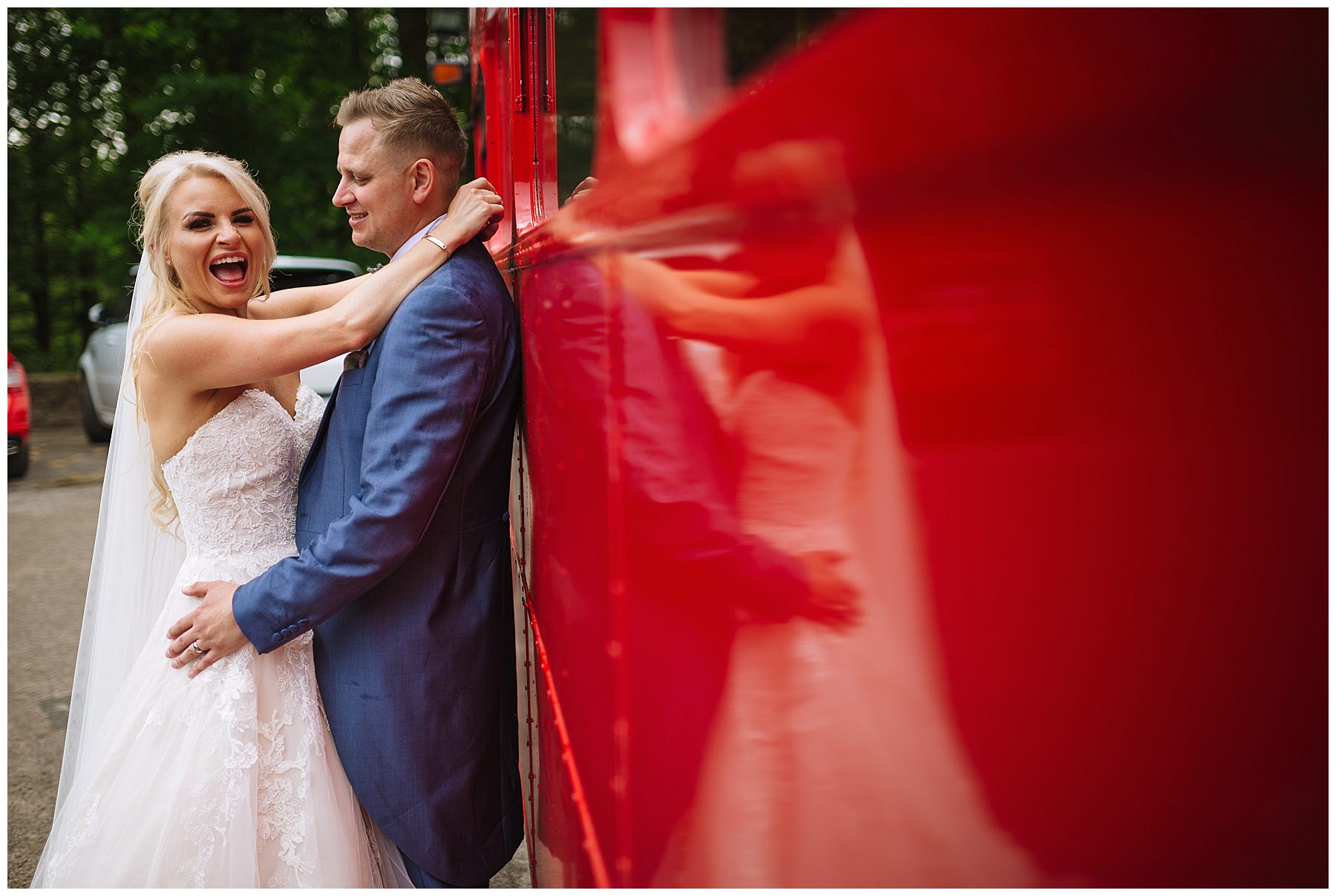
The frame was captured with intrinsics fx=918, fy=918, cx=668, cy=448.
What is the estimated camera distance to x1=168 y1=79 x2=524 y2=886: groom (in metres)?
1.48

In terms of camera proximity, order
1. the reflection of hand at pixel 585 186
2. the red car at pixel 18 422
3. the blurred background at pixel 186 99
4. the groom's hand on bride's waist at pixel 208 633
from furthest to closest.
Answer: the blurred background at pixel 186 99 < the red car at pixel 18 422 < the groom's hand on bride's waist at pixel 208 633 < the reflection of hand at pixel 585 186

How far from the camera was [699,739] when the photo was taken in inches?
27.5

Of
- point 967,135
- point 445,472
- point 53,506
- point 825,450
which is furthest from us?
point 53,506

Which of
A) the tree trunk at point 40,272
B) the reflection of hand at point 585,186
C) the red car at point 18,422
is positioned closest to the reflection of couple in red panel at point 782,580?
the reflection of hand at point 585,186

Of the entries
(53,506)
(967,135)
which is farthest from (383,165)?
(53,506)

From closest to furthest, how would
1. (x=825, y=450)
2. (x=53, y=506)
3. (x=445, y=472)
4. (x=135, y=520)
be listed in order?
(x=825, y=450)
(x=445, y=472)
(x=135, y=520)
(x=53, y=506)

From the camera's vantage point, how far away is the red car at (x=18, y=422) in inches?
308

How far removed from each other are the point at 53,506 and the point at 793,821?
8413 mm

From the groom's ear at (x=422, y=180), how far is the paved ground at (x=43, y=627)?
187 cm

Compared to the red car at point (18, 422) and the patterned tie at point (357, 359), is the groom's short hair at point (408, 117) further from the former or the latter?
the red car at point (18, 422)

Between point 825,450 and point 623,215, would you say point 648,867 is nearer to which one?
point 825,450

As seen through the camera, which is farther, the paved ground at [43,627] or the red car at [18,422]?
the red car at [18,422]

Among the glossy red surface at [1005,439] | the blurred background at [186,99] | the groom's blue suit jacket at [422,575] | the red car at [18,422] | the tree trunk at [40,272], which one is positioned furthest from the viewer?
the tree trunk at [40,272]

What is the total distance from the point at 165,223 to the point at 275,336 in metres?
0.52
